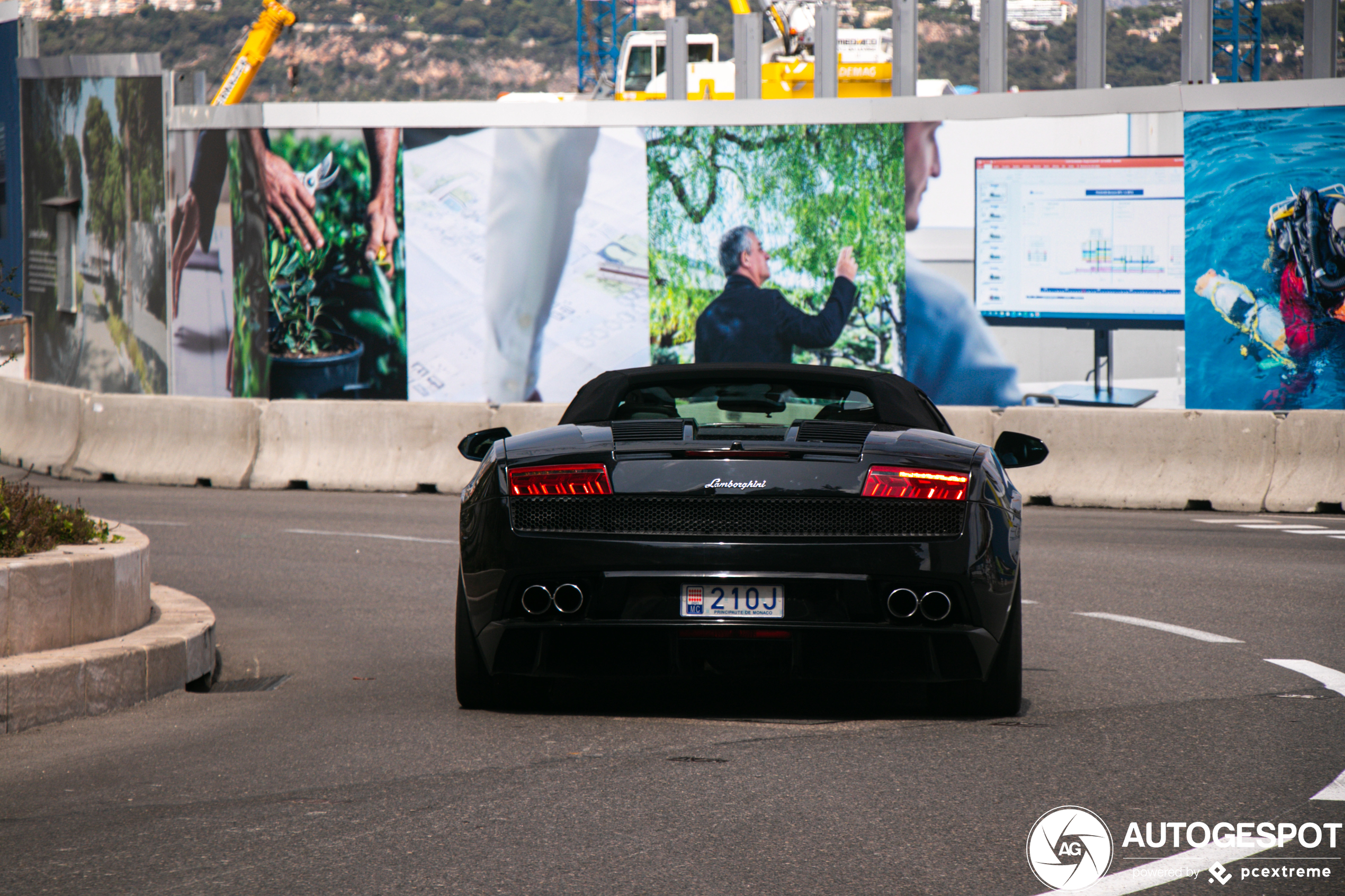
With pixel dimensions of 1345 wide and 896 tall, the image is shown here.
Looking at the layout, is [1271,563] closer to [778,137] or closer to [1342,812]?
[1342,812]

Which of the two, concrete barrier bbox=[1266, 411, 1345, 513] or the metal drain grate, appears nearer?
the metal drain grate

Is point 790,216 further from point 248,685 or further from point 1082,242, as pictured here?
point 248,685

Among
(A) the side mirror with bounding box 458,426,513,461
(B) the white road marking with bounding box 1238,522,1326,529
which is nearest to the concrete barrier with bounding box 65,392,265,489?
(B) the white road marking with bounding box 1238,522,1326,529

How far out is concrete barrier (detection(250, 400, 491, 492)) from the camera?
17.3 m

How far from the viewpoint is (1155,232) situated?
21.4 m

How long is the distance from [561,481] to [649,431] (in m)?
0.40

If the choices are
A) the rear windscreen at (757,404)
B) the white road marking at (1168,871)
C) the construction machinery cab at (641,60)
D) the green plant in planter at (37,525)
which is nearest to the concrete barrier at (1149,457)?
the rear windscreen at (757,404)

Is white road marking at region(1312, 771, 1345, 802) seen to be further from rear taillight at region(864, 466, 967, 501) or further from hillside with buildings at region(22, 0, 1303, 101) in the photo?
hillside with buildings at region(22, 0, 1303, 101)

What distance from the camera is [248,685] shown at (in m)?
7.10

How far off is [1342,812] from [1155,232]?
17.9 m

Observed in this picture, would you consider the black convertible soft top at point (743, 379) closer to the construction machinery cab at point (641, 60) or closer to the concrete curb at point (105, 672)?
the concrete curb at point (105, 672)

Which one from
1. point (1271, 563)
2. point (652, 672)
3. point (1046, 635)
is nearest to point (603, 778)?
point (652, 672)

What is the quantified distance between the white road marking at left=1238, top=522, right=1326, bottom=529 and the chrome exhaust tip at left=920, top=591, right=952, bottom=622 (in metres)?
9.38

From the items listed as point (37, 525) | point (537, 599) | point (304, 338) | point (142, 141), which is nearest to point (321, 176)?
point (304, 338)
